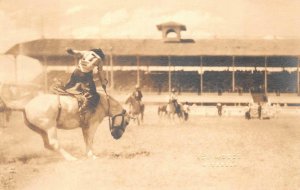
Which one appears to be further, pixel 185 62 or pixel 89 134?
pixel 185 62

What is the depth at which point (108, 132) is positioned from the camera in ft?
24.0

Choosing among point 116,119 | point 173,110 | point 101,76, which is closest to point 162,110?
point 173,110

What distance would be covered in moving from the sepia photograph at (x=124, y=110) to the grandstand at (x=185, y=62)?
36mm

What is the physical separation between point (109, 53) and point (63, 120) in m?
1.17

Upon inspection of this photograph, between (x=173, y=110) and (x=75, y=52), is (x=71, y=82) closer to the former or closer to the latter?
(x=75, y=52)

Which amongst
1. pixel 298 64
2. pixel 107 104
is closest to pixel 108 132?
pixel 107 104

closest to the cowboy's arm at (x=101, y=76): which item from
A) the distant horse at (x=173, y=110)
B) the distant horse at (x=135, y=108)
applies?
the distant horse at (x=135, y=108)

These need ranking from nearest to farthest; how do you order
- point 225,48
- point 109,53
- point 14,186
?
point 14,186 < point 109,53 < point 225,48

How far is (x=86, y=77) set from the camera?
716 centimetres

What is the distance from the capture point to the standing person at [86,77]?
7.15 metres

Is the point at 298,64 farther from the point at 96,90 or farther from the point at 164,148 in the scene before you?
the point at 96,90

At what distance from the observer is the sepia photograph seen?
707cm

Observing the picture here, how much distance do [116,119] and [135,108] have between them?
43cm

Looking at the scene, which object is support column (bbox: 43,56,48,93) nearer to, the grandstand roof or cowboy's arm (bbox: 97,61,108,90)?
the grandstand roof
